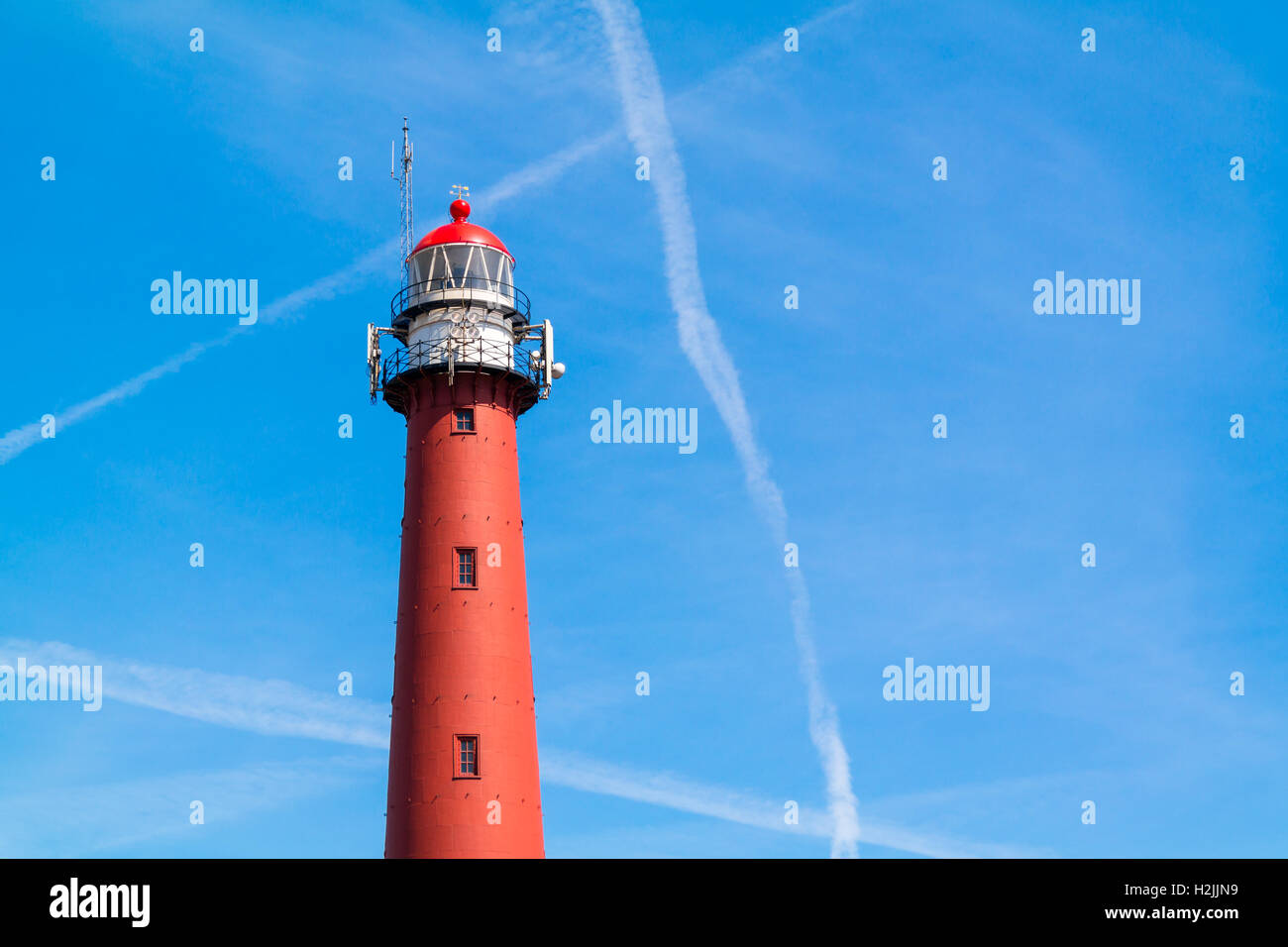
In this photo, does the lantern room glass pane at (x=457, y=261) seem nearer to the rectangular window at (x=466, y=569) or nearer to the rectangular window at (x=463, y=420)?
the rectangular window at (x=463, y=420)

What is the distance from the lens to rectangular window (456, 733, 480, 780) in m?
64.8

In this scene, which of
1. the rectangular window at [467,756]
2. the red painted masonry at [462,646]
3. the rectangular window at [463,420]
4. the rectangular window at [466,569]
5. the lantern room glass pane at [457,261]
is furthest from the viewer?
the lantern room glass pane at [457,261]

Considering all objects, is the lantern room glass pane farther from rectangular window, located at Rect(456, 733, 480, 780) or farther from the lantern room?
rectangular window, located at Rect(456, 733, 480, 780)

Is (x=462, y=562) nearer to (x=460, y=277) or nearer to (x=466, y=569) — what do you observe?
(x=466, y=569)

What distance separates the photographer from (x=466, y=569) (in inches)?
2653

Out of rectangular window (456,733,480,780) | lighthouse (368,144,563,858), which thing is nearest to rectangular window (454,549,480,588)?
lighthouse (368,144,563,858)

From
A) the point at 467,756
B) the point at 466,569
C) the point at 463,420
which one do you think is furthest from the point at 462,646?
the point at 463,420

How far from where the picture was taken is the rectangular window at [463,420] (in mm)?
69375

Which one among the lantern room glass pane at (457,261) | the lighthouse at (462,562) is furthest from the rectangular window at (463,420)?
the lantern room glass pane at (457,261)

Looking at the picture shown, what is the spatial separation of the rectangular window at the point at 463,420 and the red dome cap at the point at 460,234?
25.5 feet

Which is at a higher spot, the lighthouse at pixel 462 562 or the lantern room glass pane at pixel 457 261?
the lantern room glass pane at pixel 457 261

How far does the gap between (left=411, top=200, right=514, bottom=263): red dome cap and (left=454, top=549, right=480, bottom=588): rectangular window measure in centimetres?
1406
